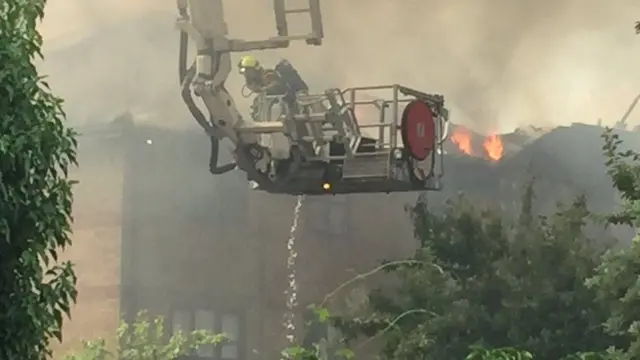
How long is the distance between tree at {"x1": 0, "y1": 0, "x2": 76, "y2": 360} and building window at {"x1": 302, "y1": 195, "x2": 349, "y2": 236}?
290 centimetres

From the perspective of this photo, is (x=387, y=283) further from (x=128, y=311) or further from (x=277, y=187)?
(x=128, y=311)

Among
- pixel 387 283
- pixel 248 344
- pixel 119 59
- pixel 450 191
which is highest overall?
pixel 119 59

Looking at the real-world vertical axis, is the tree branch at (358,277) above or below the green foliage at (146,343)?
above

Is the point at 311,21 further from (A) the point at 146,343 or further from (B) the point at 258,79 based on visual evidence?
(A) the point at 146,343

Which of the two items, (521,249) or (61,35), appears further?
(61,35)

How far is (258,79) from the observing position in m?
6.59

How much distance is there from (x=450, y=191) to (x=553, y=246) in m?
0.83

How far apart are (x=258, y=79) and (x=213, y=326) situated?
176cm

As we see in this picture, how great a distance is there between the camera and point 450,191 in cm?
690

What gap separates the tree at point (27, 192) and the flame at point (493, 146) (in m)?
3.36

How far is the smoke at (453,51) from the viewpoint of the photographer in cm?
681

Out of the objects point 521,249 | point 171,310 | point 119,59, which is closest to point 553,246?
point 521,249

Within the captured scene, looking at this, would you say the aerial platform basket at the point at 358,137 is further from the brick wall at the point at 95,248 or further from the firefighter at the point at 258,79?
the brick wall at the point at 95,248

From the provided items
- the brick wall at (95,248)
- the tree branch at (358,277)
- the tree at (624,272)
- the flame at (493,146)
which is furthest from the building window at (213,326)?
the tree at (624,272)
